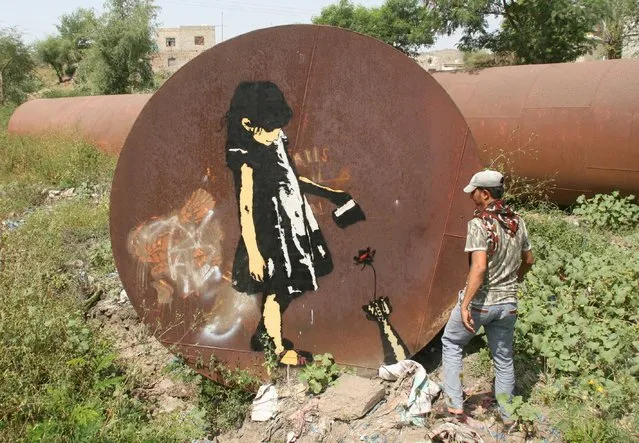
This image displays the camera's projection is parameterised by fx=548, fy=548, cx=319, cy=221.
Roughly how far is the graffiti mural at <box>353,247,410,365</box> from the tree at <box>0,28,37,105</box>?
26.6m

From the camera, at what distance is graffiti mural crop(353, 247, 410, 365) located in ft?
11.5

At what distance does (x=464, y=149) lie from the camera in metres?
3.46

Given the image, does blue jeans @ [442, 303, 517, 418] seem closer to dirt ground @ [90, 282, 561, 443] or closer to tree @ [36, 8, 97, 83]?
dirt ground @ [90, 282, 561, 443]

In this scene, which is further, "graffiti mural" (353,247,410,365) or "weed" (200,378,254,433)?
"graffiti mural" (353,247,410,365)

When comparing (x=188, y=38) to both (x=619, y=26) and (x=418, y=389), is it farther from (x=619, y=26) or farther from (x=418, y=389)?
(x=418, y=389)

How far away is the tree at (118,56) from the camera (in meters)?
23.6

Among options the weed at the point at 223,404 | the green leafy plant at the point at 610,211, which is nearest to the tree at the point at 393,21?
the green leafy plant at the point at 610,211

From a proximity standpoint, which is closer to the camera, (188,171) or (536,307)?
(188,171)

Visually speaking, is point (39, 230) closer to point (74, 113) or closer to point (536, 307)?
point (536, 307)

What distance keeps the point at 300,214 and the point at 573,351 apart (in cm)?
193

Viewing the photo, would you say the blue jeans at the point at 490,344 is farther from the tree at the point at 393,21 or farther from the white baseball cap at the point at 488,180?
the tree at the point at 393,21

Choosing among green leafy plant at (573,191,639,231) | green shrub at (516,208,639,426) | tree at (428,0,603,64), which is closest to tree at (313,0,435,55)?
tree at (428,0,603,64)

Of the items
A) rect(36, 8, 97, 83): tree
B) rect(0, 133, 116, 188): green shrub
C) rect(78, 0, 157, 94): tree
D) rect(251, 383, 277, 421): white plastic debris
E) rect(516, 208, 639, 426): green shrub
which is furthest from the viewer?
rect(36, 8, 97, 83): tree

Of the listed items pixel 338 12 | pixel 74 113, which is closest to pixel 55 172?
pixel 74 113
